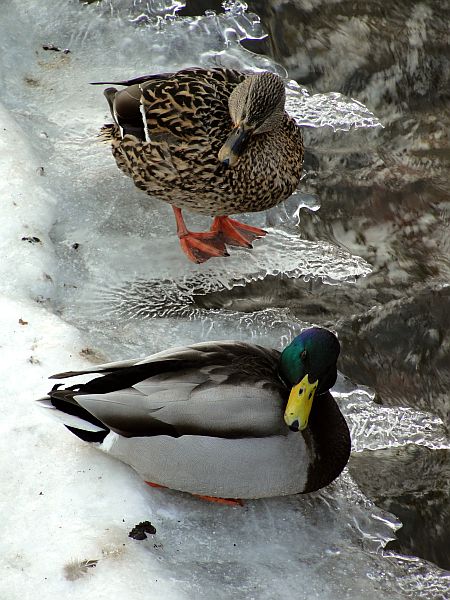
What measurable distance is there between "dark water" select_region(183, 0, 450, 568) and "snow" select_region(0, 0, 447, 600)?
0.38ft

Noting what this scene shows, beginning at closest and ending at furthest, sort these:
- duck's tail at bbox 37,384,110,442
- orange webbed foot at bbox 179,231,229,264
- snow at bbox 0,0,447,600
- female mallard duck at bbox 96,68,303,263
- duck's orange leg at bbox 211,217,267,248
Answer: snow at bbox 0,0,447,600
duck's tail at bbox 37,384,110,442
female mallard duck at bbox 96,68,303,263
orange webbed foot at bbox 179,231,229,264
duck's orange leg at bbox 211,217,267,248

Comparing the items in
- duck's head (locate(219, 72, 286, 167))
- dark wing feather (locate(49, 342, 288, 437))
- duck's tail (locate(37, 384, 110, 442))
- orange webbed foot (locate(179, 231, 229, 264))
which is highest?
duck's head (locate(219, 72, 286, 167))

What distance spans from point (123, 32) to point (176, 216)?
86.6 inches

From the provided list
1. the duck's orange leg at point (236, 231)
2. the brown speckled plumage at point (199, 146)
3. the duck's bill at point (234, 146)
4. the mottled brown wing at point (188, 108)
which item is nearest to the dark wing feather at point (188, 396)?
the duck's bill at point (234, 146)

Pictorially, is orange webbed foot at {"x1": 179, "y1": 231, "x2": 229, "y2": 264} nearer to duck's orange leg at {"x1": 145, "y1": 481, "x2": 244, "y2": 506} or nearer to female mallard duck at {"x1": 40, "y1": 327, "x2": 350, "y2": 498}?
female mallard duck at {"x1": 40, "y1": 327, "x2": 350, "y2": 498}

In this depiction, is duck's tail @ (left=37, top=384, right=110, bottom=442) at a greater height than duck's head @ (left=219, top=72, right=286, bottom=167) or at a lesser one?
lesser

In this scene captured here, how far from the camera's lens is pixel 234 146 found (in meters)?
4.56

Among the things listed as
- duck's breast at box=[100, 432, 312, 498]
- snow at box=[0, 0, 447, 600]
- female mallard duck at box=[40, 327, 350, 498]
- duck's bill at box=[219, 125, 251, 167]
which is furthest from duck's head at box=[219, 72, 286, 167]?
duck's breast at box=[100, 432, 312, 498]

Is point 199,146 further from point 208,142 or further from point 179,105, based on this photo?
point 179,105

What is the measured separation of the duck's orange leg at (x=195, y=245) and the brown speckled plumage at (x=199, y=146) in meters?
0.13

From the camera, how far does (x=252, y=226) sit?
17.5 ft

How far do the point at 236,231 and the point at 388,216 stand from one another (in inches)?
37.0

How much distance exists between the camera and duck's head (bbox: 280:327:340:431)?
3420 millimetres

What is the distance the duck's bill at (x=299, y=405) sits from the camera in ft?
11.2
